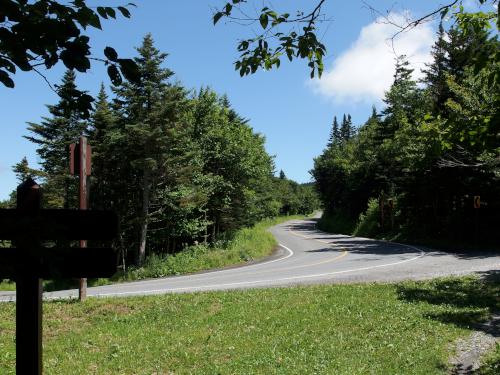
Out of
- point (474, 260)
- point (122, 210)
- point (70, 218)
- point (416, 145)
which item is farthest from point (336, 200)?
point (70, 218)

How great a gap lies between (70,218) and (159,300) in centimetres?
829

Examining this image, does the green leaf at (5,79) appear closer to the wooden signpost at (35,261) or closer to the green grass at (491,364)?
the wooden signpost at (35,261)

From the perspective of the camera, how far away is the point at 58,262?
222cm

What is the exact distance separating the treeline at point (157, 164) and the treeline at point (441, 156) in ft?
34.6

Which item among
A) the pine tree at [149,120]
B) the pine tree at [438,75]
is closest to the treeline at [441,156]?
the pine tree at [438,75]

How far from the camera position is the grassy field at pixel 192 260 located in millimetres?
22031

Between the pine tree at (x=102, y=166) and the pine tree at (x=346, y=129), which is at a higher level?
the pine tree at (x=346, y=129)

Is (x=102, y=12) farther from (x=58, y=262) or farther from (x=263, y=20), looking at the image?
(x=263, y=20)

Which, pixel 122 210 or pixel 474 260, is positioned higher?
pixel 122 210

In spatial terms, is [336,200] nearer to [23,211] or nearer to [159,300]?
[159,300]

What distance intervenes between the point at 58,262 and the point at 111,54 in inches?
44.5

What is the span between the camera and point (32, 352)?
2566mm

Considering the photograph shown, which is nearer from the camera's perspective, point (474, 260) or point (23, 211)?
→ point (23, 211)

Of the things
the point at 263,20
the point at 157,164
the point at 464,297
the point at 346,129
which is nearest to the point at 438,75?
the point at 157,164
